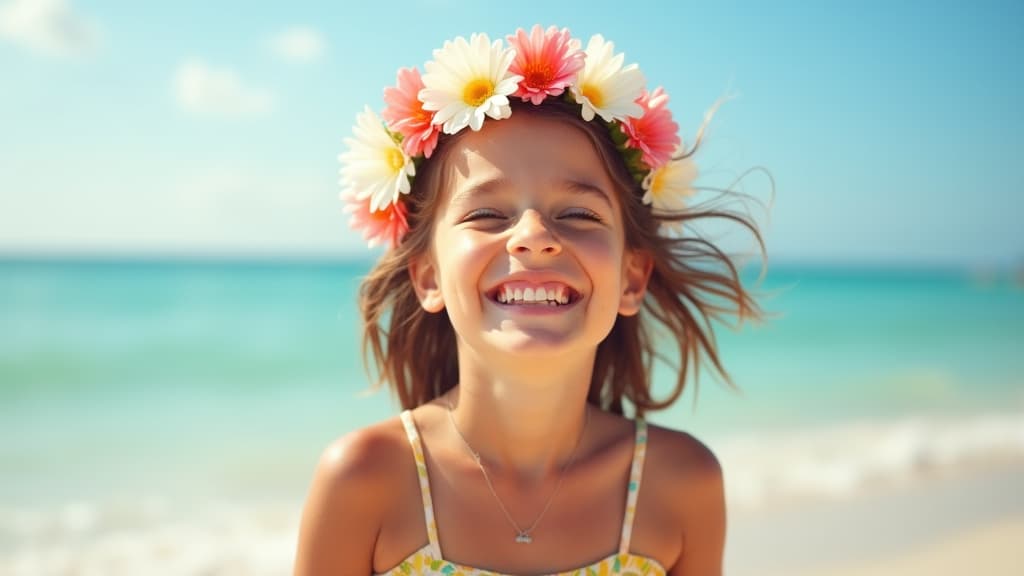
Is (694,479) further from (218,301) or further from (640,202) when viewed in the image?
(218,301)

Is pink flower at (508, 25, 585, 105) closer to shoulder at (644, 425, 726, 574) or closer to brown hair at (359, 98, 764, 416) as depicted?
brown hair at (359, 98, 764, 416)

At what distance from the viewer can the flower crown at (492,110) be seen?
2.61m

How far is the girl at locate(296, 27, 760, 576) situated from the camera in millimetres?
2557

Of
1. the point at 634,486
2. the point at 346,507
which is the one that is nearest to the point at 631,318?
the point at 634,486

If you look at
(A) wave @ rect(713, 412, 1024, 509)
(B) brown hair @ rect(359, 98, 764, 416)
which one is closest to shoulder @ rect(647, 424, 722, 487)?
(B) brown hair @ rect(359, 98, 764, 416)

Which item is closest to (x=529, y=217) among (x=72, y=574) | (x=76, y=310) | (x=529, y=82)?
(x=529, y=82)

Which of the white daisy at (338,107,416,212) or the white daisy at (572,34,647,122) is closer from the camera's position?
the white daisy at (572,34,647,122)

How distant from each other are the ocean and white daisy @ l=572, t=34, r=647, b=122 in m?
0.95

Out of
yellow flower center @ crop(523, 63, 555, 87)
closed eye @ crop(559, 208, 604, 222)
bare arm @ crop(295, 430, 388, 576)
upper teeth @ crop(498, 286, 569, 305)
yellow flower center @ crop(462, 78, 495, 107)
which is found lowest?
bare arm @ crop(295, 430, 388, 576)

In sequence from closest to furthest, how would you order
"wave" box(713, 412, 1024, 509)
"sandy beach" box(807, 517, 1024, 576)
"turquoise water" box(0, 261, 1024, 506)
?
"sandy beach" box(807, 517, 1024, 576), "wave" box(713, 412, 1024, 509), "turquoise water" box(0, 261, 1024, 506)

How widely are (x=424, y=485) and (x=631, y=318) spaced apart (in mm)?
1092

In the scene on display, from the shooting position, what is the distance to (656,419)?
28.8 ft

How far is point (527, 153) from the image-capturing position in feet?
8.48

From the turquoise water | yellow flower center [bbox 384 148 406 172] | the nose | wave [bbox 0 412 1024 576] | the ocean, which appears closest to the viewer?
the nose
